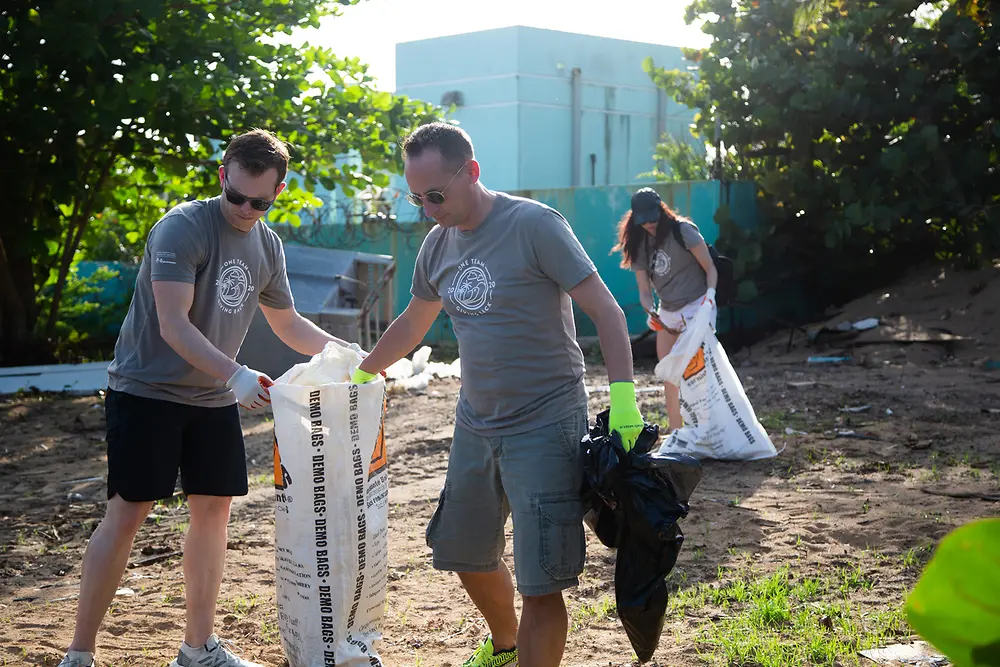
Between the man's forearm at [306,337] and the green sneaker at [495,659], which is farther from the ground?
the man's forearm at [306,337]

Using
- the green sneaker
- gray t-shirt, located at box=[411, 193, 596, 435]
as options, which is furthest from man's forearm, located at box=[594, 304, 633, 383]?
the green sneaker

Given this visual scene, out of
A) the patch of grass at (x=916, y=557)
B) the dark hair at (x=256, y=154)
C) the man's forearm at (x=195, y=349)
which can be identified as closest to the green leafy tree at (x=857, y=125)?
the patch of grass at (x=916, y=557)

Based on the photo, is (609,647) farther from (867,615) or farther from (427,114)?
(427,114)

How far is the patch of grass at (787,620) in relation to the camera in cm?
337

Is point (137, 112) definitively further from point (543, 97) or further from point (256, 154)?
point (543, 97)

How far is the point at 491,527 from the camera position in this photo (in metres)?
3.09

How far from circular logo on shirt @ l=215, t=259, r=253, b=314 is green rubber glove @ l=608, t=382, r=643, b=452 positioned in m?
1.31

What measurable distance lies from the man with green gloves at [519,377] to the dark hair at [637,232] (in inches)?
140

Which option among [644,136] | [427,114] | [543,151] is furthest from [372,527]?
[644,136]

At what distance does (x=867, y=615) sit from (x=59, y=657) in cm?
294

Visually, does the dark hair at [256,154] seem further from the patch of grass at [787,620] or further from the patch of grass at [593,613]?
the patch of grass at [787,620]

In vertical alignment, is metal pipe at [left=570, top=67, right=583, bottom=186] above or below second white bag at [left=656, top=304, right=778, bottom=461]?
above

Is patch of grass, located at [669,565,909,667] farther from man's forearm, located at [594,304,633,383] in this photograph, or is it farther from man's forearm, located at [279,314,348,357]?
man's forearm, located at [279,314,348,357]

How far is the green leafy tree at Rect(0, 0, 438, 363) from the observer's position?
28.8 feet
